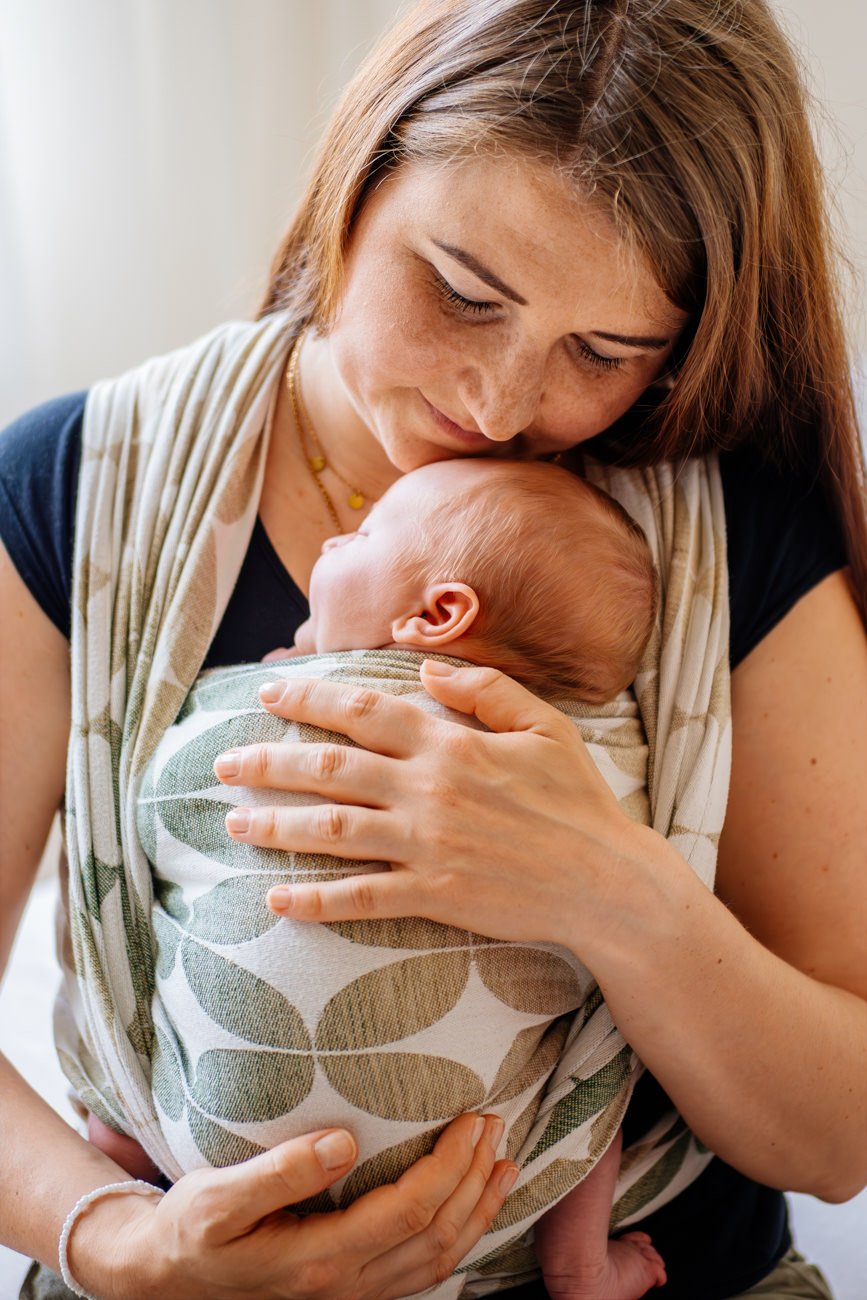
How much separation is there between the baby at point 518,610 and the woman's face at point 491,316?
6 cm

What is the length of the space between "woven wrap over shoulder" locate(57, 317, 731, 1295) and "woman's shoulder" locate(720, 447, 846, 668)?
1.2 inches

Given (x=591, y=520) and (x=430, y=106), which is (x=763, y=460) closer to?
(x=591, y=520)

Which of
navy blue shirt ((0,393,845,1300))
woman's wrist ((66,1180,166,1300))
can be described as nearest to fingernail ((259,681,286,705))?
navy blue shirt ((0,393,845,1300))

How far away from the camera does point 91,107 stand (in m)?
2.38

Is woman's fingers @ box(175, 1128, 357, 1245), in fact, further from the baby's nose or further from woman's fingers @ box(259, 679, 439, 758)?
the baby's nose

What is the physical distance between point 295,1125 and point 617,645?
1.72 feet

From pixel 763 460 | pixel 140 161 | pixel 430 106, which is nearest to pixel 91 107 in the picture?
pixel 140 161

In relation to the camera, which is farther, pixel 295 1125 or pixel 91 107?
pixel 91 107

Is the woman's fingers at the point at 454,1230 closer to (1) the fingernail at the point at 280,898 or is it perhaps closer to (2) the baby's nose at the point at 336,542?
(1) the fingernail at the point at 280,898

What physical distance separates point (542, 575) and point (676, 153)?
0.38 meters

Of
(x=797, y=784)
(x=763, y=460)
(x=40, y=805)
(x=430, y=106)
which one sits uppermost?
(x=430, y=106)

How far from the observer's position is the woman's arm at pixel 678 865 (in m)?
0.98

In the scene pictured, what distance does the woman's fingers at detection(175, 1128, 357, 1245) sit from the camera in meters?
0.94

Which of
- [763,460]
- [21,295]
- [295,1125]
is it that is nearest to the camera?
[295,1125]
